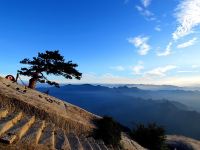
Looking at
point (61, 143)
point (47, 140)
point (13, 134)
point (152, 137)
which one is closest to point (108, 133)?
point (61, 143)

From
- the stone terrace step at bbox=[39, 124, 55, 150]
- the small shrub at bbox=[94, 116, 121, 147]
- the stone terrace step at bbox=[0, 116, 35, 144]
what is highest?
the stone terrace step at bbox=[0, 116, 35, 144]

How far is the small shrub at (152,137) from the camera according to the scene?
85.6 ft

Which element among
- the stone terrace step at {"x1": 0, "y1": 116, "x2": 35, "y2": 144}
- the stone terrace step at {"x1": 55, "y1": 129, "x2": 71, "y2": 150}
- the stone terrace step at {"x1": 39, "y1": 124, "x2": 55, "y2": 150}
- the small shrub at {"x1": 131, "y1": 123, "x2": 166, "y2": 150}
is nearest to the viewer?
the stone terrace step at {"x1": 0, "y1": 116, "x2": 35, "y2": 144}

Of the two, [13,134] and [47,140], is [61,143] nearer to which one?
[47,140]

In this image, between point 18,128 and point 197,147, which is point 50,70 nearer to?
point 18,128

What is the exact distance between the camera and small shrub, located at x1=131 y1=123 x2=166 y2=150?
26078 mm

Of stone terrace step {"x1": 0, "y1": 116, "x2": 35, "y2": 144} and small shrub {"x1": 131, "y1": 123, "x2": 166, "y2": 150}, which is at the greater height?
stone terrace step {"x1": 0, "y1": 116, "x2": 35, "y2": 144}

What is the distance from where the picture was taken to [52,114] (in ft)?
60.8

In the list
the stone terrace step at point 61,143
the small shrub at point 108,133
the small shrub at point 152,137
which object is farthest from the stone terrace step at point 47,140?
the small shrub at point 152,137

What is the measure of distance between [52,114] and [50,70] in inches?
544

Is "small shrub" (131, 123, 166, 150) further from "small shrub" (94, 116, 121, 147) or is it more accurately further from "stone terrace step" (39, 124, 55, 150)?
"stone terrace step" (39, 124, 55, 150)

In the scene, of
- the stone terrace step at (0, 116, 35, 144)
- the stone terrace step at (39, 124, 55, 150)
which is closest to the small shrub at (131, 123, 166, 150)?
the stone terrace step at (39, 124, 55, 150)

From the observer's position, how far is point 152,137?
26.4 metres

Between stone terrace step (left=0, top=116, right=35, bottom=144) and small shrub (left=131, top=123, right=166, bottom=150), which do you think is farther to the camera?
small shrub (left=131, top=123, right=166, bottom=150)
